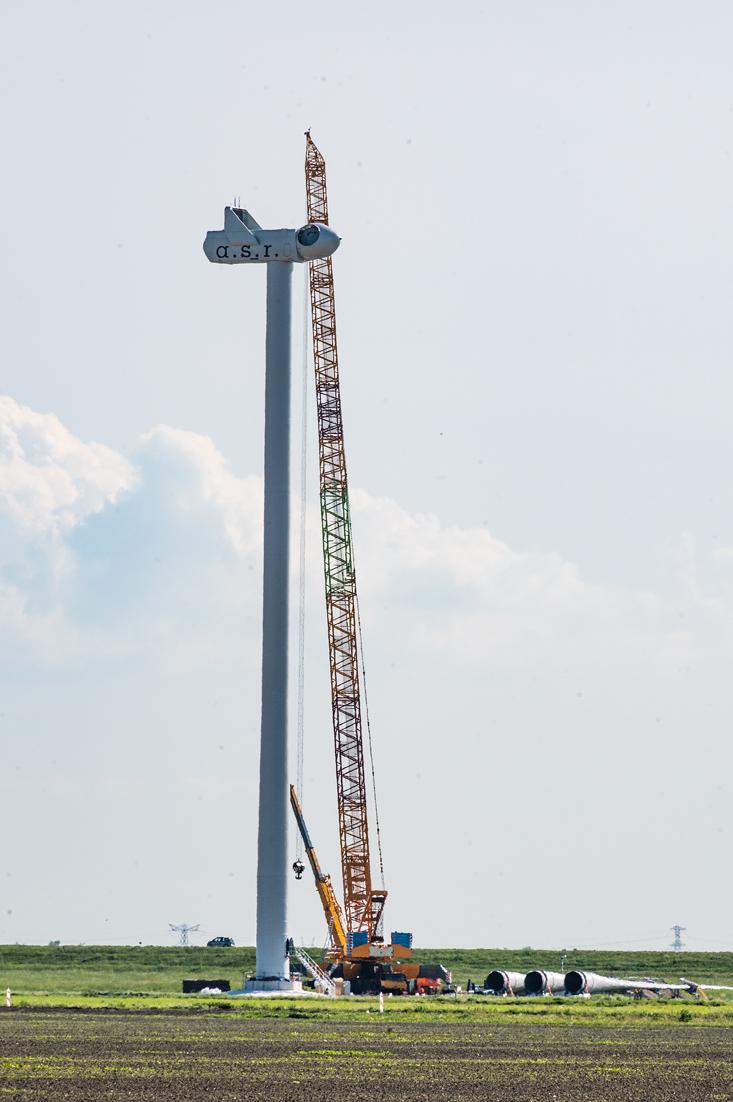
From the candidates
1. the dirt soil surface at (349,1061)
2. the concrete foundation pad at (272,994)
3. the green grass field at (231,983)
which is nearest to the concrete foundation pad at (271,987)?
the concrete foundation pad at (272,994)

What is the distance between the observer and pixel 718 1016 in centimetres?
9519

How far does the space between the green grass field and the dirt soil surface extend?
1334 centimetres

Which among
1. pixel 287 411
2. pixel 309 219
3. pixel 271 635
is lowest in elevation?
pixel 271 635

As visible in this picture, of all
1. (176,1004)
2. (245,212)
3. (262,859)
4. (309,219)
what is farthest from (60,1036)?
(309,219)

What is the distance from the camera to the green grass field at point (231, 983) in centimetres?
9388

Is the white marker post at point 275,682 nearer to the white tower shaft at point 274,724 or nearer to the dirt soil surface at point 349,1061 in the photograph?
the white tower shaft at point 274,724

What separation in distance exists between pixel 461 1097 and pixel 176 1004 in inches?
2349

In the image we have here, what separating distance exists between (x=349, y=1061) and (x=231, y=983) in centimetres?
9366

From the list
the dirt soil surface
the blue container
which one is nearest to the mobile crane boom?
the blue container

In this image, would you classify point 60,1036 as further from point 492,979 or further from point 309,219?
point 309,219

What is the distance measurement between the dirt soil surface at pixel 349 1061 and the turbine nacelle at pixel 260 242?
6341cm

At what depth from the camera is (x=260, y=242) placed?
422 feet

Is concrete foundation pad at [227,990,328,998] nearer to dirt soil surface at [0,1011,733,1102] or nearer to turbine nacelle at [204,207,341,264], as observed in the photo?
dirt soil surface at [0,1011,733,1102]

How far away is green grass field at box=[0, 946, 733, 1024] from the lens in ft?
308
